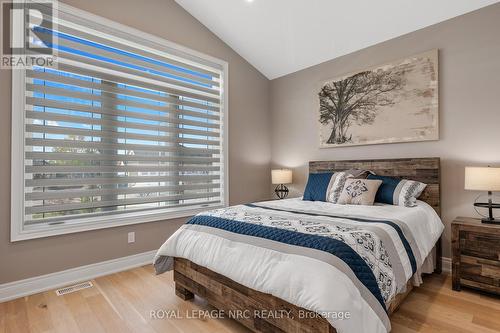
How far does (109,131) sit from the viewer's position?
2824 millimetres

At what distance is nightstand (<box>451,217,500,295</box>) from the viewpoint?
2.13 m

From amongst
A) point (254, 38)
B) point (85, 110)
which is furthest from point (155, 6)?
point (85, 110)

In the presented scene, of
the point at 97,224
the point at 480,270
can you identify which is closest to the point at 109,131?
the point at 97,224

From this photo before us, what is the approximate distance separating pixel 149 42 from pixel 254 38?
1.39 metres

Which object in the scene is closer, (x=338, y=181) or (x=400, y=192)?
(x=400, y=192)

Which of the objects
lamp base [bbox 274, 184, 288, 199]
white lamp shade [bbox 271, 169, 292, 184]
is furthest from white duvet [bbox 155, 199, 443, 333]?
lamp base [bbox 274, 184, 288, 199]

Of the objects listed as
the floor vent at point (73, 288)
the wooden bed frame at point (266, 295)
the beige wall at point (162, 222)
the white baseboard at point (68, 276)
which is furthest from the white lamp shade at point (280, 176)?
the floor vent at point (73, 288)

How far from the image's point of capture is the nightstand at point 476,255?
2.13 metres

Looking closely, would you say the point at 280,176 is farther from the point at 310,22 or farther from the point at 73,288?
the point at 73,288

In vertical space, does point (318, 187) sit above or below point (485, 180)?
below

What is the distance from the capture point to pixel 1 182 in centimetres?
222

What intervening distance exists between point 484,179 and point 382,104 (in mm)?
1327

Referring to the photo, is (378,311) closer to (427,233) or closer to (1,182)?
(427,233)

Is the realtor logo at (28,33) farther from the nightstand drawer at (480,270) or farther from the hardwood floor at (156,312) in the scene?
the nightstand drawer at (480,270)
